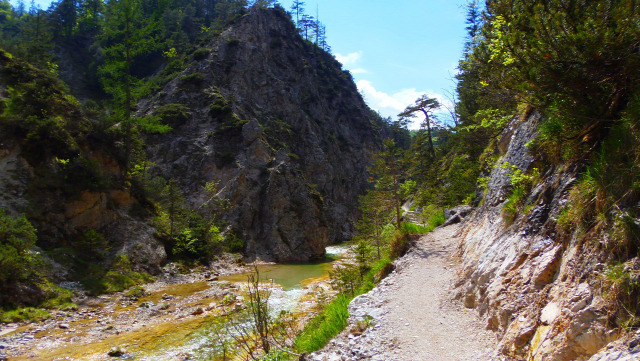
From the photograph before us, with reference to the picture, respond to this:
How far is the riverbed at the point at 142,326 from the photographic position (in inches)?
396

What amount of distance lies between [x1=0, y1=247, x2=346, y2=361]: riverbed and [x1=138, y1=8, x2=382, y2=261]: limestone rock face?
15593 millimetres

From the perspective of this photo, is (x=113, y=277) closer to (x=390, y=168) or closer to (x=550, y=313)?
(x=390, y=168)

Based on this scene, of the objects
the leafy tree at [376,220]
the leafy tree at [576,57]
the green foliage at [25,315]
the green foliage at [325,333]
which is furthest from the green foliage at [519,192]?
the green foliage at [25,315]

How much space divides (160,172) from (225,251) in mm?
13673

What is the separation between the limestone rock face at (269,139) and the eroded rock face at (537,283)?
93.2ft

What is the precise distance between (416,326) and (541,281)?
2.62m

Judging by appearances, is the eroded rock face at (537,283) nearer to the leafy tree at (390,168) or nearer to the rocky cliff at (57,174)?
the leafy tree at (390,168)

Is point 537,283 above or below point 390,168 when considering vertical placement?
below

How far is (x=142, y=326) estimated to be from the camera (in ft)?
41.2

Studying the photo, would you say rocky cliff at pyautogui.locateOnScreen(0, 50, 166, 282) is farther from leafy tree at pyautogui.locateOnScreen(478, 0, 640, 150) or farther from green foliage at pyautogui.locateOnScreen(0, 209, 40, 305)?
leafy tree at pyautogui.locateOnScreen(478, 0, 640, 150)

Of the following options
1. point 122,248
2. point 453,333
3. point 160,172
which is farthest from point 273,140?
point 453,333

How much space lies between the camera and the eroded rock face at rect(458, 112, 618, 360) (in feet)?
11.0

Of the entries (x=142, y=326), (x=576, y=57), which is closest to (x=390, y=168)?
(x=576, y=57)

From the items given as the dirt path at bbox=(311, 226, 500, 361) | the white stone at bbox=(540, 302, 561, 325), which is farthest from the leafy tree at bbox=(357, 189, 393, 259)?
the white stone at bbox=(540, 302, 561, 325)
